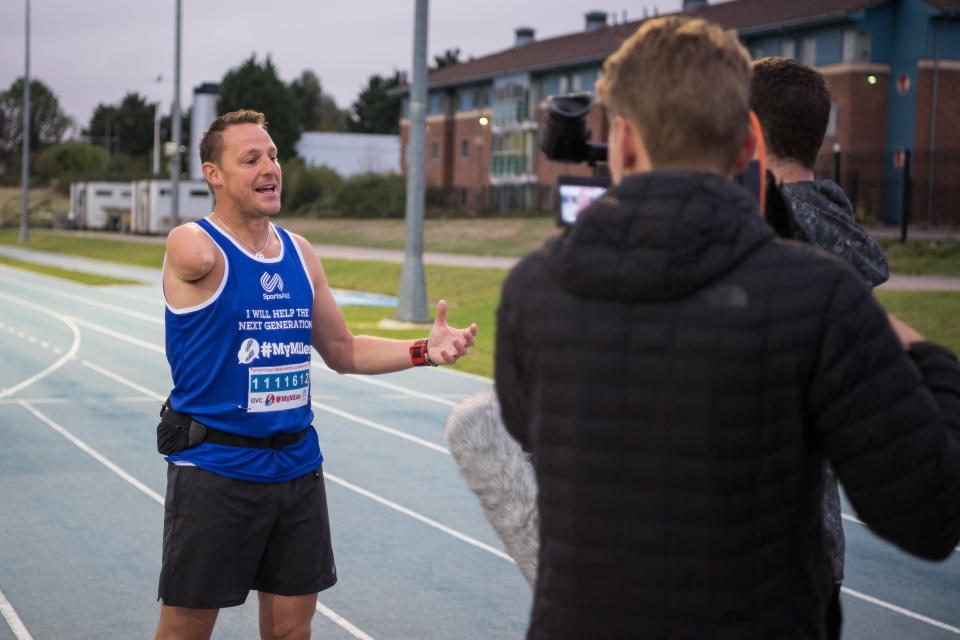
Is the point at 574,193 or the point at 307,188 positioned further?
the point at 307,188

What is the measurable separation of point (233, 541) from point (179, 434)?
371 mm

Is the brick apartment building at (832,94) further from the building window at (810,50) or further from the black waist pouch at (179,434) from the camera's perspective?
the black waist pouch at (179,434)

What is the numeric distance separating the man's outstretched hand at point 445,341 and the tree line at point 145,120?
68.9 m

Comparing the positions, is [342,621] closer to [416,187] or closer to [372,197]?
[416,187]

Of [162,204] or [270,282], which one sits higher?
[162,204]

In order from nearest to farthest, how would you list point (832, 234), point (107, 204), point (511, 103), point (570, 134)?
point (570, 134) < point (832, 234) < point (511, 103) < point (107, 204)

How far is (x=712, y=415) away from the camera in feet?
5.93

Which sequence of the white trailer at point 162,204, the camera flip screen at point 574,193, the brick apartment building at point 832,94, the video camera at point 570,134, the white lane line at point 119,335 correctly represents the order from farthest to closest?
1. the white trailer at point 162,204
2. the brick apartment building at point 832,94
3. the white lane line at point 119,335
4. the camera flip screen at point 574,193
5. the video camera at point 570,134

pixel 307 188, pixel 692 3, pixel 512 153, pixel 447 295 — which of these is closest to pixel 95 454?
pixel 447 295

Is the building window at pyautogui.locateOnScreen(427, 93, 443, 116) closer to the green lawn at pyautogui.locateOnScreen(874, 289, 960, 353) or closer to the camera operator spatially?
the green lawn at pyautogui.locateOnScreen(874, 289, 960, 353)

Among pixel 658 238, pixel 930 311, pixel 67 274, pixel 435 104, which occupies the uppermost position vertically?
pixel 435 104

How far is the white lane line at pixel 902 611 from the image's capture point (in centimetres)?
587

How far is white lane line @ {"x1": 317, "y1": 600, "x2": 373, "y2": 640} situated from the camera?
18.3ft

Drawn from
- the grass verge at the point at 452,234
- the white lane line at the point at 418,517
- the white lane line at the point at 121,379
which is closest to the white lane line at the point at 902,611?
the white lane line at the point at 418,517
